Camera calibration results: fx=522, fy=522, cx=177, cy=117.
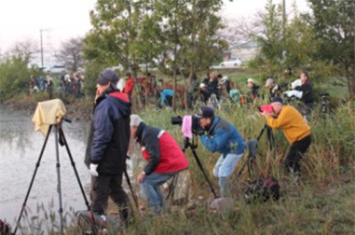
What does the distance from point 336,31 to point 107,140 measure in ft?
48.6

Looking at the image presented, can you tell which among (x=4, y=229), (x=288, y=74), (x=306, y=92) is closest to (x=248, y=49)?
(x=288, y=74)

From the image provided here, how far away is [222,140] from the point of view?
6250 mm

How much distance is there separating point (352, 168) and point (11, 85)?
26551 millimetres

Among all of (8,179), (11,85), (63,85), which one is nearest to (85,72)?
(63,85)

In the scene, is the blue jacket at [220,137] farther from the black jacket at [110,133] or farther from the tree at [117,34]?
the tree at [117,34]

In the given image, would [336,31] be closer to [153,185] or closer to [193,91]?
[193,91]

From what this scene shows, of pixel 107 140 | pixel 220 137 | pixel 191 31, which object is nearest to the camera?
pixel 107 140

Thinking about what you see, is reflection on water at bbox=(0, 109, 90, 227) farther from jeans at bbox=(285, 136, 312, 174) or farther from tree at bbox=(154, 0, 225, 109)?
tree at bbox=(154, 0, 225, 109)

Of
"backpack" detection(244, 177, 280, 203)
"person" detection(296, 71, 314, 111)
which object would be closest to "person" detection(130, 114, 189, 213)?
"backpack" detection(244, 177, 280, 203)

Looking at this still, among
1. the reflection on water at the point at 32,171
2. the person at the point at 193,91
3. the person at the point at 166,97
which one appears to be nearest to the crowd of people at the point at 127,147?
the reflection on water at the point at 32,171

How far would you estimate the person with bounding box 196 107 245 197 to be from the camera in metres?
6.22

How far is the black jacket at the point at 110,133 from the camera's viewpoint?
4992 millimetres

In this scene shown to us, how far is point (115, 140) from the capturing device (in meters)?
5.12

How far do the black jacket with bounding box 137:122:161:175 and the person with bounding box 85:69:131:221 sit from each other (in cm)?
29
